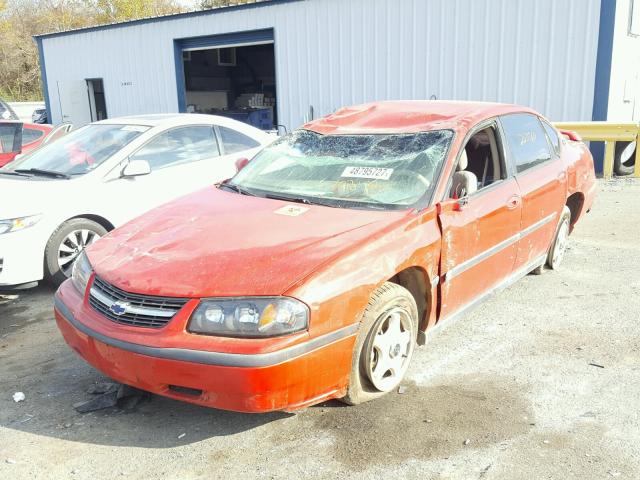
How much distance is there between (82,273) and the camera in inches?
138

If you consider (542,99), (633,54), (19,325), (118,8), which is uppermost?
(118,8)

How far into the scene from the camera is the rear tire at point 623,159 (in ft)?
36.0

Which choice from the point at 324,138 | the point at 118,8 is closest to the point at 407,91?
the point at 324,138

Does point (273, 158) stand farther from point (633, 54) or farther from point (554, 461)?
point (633, 54)

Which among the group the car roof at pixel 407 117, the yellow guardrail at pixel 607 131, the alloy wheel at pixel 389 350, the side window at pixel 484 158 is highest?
the car roof at pixel 407 117

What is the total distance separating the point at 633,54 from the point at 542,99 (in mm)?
2092

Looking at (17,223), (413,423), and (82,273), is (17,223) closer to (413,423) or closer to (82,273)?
(82,273)

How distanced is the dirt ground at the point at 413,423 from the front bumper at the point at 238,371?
11.8 inches

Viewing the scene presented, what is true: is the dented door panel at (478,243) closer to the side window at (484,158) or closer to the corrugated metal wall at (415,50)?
the side window at (484,158)

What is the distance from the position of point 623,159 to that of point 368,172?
928cm

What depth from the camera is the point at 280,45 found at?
14766 mm

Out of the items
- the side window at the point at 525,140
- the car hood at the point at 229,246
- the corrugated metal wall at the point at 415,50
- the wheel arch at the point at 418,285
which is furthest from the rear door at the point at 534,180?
the corrugated metal wall at the point at 415,50

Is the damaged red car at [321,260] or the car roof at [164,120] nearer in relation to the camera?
the damaged red car at [321,260]

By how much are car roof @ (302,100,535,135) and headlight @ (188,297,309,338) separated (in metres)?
1.88
